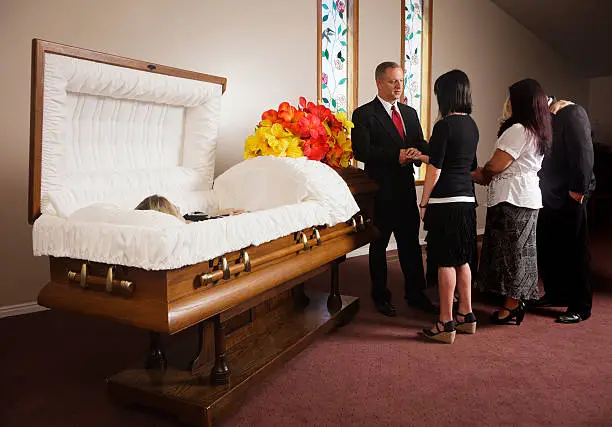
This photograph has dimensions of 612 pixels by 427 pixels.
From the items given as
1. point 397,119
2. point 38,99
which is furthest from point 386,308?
point 38,99

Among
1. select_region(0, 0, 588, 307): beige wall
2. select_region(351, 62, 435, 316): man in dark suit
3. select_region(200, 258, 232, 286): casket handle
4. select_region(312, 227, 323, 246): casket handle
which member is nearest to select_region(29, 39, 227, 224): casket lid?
select_region(200, 258, 232, 286): casket handle

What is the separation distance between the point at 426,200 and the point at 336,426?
129cm

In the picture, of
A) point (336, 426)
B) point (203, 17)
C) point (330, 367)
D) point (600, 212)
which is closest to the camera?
point (336, 426)

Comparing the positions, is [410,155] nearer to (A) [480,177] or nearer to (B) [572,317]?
(A) [480,177]

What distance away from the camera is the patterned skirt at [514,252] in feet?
9.21

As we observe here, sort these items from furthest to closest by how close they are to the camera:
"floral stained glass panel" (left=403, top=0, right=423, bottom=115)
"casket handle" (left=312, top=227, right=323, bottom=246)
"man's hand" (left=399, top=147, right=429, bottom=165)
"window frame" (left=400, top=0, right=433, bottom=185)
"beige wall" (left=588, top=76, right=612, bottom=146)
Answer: "beige wall" (left=588, top=76, right=612, bottom=146), "window frame" (left=400, top=0, right=433, bottom=185), "floral stained glass panel" (left=403, top=0, right=423, bottom=115), "man's hand" (left=399, top=147, right=429, bottom=165), "casket handle" (left=312, top=227, right=323, bottom=246)

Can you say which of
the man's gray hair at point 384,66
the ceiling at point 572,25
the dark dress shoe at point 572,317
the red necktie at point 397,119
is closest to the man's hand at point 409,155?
the red necktie at point 397,119

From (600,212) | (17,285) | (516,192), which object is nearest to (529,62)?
(600,212)

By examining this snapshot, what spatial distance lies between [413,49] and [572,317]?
352 centimetres

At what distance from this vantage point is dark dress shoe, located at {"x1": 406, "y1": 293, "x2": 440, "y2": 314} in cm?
311

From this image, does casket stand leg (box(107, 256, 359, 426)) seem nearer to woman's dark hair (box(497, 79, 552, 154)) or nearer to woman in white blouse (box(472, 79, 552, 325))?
woman in white blouse (box(472, 79, 552, 325))

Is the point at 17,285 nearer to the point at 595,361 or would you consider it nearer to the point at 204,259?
the point at 204,259

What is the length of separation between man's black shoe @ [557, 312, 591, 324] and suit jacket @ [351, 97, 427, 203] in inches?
42.1

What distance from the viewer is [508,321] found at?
2.92 meters
